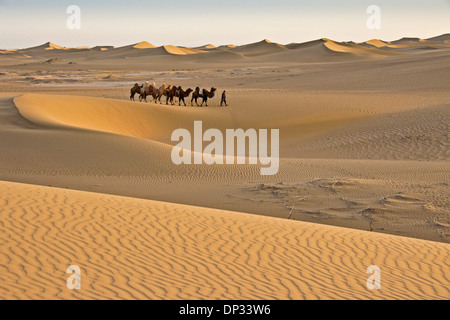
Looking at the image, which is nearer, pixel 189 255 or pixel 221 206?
pixel 189 255

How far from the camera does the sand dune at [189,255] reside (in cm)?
608

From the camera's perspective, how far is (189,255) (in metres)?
7.37

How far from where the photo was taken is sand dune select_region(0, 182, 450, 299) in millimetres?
6078

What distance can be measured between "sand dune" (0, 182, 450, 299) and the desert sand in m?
0.03

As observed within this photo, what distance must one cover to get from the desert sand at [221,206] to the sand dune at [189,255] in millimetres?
28

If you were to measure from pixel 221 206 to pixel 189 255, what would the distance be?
4.93 m

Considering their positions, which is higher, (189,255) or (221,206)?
(189,255)

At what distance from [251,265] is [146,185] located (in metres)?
7.28

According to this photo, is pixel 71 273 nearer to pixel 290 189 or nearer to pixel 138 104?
pixel 290 189

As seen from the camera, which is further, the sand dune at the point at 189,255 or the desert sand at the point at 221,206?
the desert sand at the point at 221,206

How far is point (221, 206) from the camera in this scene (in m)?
12.3

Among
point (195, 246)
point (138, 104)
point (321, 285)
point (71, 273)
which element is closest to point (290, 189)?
point (195, 246)

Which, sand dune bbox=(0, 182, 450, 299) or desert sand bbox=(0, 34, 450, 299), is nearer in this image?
sand dune bbox=(0, 182, 450, 299)

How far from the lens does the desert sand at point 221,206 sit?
21.2 ft
